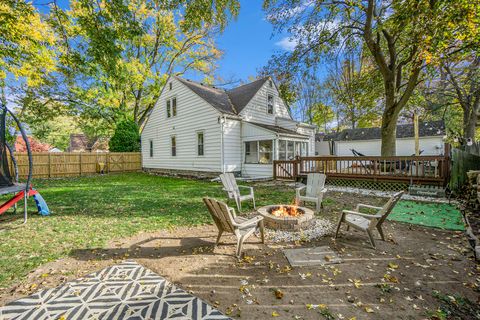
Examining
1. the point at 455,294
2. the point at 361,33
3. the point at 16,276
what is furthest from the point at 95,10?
the point at 361,33

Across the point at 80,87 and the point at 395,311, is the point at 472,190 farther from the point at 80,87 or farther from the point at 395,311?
the point at 80,87

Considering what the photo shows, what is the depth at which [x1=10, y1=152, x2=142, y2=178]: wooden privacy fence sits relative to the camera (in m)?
15.0

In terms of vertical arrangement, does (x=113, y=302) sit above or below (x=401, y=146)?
below

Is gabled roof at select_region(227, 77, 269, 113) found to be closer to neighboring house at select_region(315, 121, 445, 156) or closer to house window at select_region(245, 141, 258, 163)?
house window at select_region(245, 141, 258, 163)

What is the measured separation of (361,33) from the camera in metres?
11.0

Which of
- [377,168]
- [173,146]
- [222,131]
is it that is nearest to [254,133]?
[222,131]

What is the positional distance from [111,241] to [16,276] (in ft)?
4.58

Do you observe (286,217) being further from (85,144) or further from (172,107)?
(85,144)

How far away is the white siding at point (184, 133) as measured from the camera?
13.5 meters

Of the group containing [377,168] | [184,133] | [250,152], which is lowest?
[377,168]

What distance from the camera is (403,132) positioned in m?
22.2

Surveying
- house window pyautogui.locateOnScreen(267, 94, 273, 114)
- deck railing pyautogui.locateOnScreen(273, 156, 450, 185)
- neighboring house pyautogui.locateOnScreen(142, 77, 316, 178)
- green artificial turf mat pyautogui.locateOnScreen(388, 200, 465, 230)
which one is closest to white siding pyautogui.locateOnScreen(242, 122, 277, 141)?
neighboring house pyautogui.locateOnScreen(142, 77, 316, 178)

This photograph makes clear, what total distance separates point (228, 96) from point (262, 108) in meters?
3.35

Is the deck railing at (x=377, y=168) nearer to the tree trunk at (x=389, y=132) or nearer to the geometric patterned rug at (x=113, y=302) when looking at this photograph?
the tree trunk at (x=389, y=132)
